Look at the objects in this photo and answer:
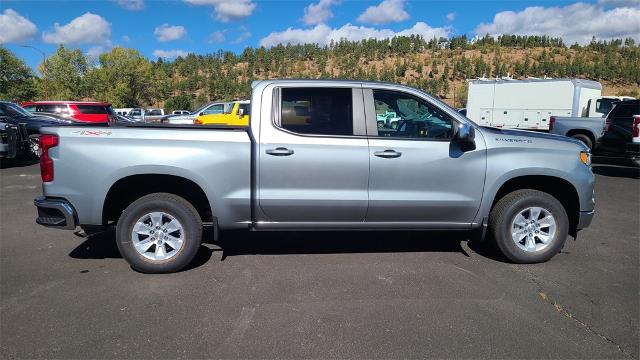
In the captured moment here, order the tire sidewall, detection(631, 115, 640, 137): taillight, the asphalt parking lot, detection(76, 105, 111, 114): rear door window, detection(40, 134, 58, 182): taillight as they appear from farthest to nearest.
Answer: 1. detection(76, 105, 111, 114): rear door window
2. detection(631, 115, 640, 137): taillight
3. the tire sidewall
4. detection(40, 134, 58, 182): taillight
5. the asphalt parking lot

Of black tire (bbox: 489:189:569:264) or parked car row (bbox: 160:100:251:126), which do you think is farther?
parked car row (bbox: 160:100:251:126)

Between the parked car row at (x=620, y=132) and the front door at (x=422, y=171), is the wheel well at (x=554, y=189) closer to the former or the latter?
the front door at (x=422, y=171)

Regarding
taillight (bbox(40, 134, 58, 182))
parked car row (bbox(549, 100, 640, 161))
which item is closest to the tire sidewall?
taillight (bbox(40, 134, 58, 182))

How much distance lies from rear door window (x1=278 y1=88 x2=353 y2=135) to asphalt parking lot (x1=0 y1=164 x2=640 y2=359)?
1441 mm

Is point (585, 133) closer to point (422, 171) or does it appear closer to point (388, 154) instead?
point (422, 171)

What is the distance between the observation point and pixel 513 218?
4785mm

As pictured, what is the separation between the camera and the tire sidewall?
4762 millimetres

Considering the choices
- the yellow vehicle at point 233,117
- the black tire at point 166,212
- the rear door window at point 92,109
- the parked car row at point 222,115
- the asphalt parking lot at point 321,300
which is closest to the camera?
the asphalt parking lot at point 321,300

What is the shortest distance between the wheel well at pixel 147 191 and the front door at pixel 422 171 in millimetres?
1803

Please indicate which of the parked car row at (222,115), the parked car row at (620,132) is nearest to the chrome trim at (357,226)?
the parked car row at (620,132)

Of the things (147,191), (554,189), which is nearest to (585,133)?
(554,189)

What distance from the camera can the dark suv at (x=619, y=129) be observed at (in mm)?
11555

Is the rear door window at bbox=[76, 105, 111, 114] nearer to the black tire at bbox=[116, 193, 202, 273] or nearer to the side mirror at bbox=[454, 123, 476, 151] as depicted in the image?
the black tire at bbox=[116, 193, 202, 273]

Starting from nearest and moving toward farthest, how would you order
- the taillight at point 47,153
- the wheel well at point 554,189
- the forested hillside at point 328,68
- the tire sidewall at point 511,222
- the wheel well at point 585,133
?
the taillight at point 47,153 → the tire sidewall at point 511,222 → the wheel well at point 554,189 → the wheel well at point 585,133 → the forested hillside at point 328,68
